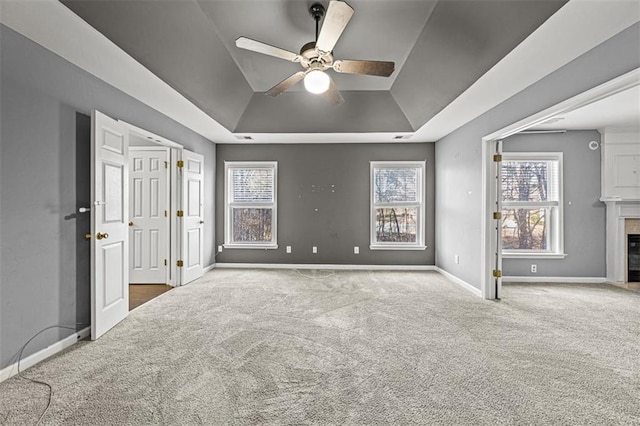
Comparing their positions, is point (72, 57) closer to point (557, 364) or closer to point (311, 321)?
point (311, 321)

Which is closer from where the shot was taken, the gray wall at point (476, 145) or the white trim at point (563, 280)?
the gray wall at point (476, 145)

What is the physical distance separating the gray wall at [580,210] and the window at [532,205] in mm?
118

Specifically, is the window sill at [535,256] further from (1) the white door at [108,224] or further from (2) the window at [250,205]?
(1) the white door at [108,224]

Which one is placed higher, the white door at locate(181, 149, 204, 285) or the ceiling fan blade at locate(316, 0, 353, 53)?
the ceiling fan blade at locate(316, 0, 353, 53)

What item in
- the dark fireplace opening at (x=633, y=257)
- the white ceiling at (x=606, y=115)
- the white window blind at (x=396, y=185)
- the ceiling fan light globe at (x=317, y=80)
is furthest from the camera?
the white window blind at (x=396, y=185)

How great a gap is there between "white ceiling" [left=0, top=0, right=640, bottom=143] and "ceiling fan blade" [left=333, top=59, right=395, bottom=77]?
0.55 meters

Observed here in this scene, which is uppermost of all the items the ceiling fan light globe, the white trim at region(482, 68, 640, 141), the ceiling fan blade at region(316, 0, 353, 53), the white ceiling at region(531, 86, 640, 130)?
the white ceiling at region(531, 86, 640, 130)

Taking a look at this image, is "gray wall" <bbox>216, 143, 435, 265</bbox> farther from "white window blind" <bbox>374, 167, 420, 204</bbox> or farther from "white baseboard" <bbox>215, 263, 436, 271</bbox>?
"white window blind" <bbox>374, 167, 420, 204</bbox>

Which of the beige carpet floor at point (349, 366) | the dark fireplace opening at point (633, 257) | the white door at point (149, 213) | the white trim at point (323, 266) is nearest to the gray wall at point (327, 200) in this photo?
the white trim at point (323, 266)

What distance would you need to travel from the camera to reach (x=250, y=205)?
221 inches

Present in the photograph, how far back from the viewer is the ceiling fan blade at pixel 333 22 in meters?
1.72

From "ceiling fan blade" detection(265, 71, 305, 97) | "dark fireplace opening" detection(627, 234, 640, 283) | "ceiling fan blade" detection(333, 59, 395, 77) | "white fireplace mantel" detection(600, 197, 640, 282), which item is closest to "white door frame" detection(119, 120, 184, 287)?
"ceiling fan blade" detection(265, 71, 305, 97)

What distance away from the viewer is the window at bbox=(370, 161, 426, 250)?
5535 millimetres

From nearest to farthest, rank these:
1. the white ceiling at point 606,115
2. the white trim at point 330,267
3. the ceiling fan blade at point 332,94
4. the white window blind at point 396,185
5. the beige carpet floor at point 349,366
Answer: the beige carpet floor at point 349,366 < the ceiling fan blade at point 332,94 < the white ceiling at point 606,115 < the white trim at point 330,267 < the white window blind at point 396,185
